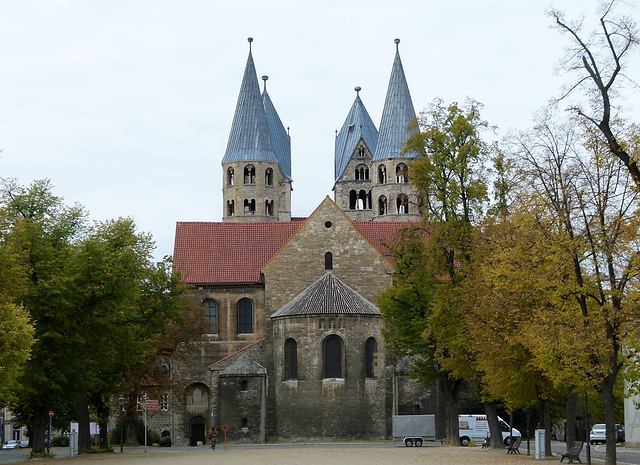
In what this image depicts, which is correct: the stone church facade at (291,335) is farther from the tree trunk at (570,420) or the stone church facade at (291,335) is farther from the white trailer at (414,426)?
the tree trunk at (570,420)

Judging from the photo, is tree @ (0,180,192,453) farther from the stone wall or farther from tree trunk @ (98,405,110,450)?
the stone wall

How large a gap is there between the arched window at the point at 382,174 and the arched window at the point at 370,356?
34.7 metres

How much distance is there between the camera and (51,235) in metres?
43.0

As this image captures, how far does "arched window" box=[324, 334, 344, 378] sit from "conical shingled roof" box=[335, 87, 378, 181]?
42.9 m

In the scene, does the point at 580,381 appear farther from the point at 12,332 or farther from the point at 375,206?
the point at 375,206

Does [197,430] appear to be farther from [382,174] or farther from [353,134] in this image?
[353,134]

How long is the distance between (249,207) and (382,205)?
12.6m

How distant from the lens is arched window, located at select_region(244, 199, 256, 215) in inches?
3772

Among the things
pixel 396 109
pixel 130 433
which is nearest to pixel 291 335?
pixel 130 433

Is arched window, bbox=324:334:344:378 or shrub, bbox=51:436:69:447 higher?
arched window, bbox=324:334:344:378

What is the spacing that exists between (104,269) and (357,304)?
74.9 ft

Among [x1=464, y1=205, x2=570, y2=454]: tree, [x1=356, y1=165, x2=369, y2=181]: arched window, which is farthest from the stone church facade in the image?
[x1=356, y1=165, x2=369, y2=181]: arched window

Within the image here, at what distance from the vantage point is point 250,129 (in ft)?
316

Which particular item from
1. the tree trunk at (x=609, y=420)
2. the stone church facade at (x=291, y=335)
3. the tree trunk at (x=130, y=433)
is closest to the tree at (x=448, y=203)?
the stone church facade at (x=291, y=335)
